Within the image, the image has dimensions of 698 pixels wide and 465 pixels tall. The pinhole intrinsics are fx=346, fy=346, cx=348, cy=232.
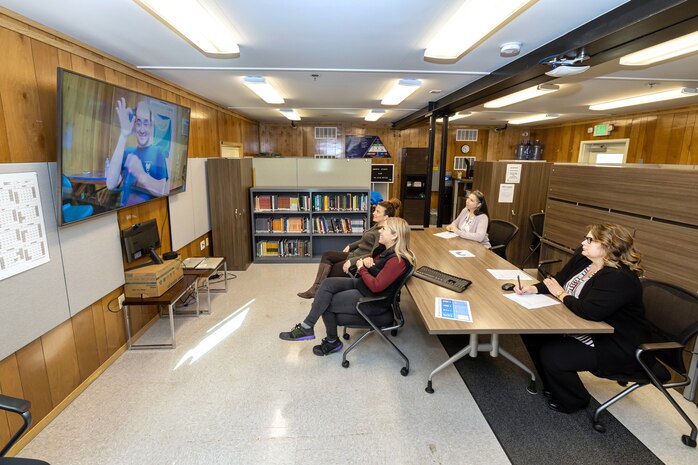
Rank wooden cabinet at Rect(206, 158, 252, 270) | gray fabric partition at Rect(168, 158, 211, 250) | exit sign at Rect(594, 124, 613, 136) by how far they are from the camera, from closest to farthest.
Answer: gray fabric partition at Rect(168, 158, 211, 250), wooden cabinet at Rect(206, 158, 252, 270), exit sign at Rect(594, 124, 613, 136)

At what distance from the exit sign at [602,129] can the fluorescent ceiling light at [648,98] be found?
4.38 ft

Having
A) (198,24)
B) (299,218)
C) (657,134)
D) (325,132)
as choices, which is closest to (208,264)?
(299,218)

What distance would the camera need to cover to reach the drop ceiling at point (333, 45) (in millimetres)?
1992

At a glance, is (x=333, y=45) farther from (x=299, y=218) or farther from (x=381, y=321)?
(x=299, y=218)

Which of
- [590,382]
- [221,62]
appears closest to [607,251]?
[590,382]

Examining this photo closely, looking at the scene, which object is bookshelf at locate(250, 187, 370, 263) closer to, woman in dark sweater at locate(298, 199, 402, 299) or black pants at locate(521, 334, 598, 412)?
woman in dark sweater at locate(298, 199, 402, 299)

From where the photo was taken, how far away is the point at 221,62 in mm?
3154

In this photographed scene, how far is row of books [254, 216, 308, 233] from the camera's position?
561 cm

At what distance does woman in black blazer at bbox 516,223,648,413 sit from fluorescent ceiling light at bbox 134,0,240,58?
2778 mm

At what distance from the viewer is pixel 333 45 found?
2678 mm

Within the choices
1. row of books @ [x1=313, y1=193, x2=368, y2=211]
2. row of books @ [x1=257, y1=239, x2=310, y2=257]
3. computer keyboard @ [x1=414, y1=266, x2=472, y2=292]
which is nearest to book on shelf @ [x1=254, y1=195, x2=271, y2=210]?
row of books @ [x1=257, y1=239, x2=310, y2=257]

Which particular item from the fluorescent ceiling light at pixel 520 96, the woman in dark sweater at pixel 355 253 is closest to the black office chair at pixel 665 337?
the woman in dark sweater at pixel 355 253

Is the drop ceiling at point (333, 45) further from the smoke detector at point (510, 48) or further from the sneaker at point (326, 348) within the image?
the sneaker at point (326, 348)

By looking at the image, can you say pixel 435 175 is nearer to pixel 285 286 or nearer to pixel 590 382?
pixel 285 286
